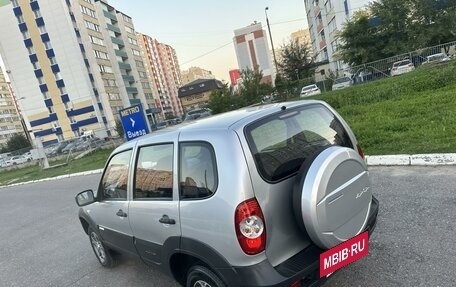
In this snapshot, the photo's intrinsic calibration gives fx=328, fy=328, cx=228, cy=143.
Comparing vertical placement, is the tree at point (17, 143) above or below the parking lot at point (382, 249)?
above

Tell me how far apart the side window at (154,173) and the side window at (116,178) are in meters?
0.25

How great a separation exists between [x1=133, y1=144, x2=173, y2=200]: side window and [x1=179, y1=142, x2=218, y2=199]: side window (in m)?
0.16

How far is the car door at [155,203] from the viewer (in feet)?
8.82

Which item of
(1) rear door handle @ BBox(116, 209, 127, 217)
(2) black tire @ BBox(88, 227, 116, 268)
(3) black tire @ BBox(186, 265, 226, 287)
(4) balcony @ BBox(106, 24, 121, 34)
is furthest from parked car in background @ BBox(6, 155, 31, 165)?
(4) balcony @ BBox(106, 24, 121, 34)

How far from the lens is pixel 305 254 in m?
2.38

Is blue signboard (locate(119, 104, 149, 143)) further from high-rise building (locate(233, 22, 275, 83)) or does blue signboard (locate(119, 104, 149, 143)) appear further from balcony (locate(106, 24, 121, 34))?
high-rise building (locate(233, 22, 275, 83))

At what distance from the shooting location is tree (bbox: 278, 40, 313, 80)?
135 feet

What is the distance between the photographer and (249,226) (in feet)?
7.24

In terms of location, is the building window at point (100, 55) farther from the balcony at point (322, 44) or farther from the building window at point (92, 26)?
the balcony at point (322, 44)

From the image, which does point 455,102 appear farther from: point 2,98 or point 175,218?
point 2,98

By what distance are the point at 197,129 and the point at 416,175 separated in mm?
3951

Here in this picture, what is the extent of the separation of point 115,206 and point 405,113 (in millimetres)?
7651

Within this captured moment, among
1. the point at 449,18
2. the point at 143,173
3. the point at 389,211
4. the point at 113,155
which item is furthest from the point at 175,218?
the point at 449,18

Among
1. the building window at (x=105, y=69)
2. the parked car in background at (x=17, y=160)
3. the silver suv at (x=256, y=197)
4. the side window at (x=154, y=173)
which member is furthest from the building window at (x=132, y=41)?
the silver suv at (x=256, y=197)
